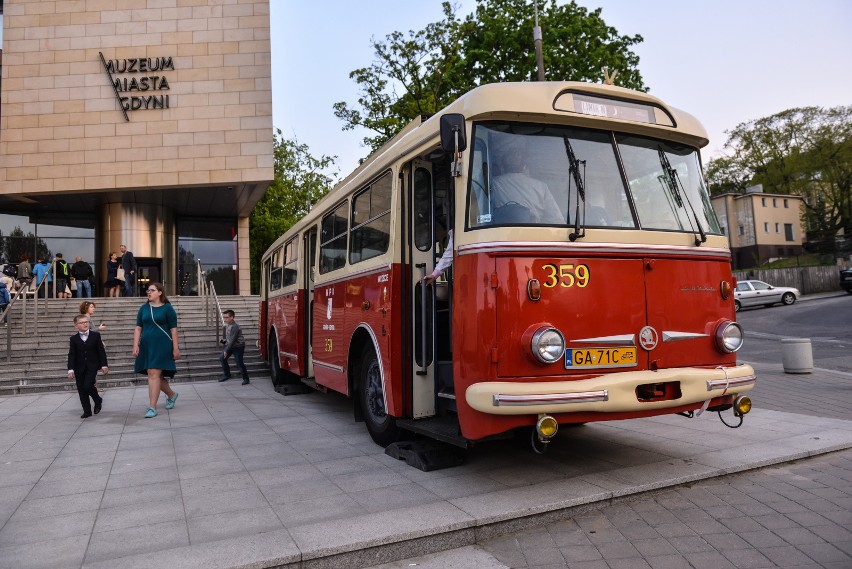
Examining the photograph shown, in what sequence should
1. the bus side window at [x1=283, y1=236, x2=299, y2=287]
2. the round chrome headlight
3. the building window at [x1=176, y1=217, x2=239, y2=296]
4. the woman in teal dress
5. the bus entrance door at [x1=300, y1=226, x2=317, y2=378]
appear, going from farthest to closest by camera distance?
the building window at [x1=176, y1=217, x2=239, y2=296]
the bus side window at [x1=283, y1=236, x2=299, y2=287]
the bus entrance door at [x1=300, y1=226, x2=317, y2=378]
the woman in teal dress
the round chrome headlight

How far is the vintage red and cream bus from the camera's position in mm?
4477

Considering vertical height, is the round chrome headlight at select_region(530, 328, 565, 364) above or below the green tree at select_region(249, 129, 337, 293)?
below

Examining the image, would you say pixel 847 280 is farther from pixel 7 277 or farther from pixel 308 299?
pixel 7 277

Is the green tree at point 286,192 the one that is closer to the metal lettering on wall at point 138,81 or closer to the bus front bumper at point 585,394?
the metal lettering on wall at point 138,81

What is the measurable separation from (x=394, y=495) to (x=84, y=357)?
20.2 feet

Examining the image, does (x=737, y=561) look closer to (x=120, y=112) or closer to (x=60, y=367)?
(x=60, y=367)

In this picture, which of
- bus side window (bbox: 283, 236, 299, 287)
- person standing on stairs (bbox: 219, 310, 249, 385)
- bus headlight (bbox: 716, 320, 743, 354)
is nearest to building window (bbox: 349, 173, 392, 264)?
bus headlight (bbox: 716, 320, 743, 354)

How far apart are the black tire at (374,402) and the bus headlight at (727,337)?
9.87 ft

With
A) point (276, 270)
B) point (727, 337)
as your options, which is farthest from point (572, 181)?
point (276, 270)

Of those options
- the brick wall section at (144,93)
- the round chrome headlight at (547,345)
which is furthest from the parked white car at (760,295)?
the round chrome headlight at (547,345)

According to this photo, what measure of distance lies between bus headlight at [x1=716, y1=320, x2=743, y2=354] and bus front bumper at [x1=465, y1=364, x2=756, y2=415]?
49cm

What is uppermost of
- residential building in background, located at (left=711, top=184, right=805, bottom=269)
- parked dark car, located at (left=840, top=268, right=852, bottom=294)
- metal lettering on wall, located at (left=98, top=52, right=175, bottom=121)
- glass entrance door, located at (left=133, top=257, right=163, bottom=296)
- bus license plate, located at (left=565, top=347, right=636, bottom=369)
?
metal lettering on wall, located at (left=98, top=52, right=175, bottom=121)

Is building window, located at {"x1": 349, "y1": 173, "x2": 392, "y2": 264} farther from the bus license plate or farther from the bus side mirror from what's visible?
the bus license plate

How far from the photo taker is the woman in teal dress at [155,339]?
28.5ft
